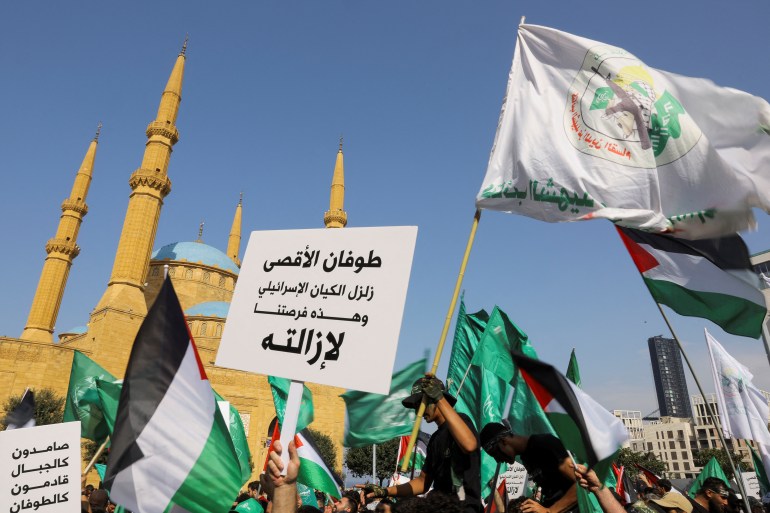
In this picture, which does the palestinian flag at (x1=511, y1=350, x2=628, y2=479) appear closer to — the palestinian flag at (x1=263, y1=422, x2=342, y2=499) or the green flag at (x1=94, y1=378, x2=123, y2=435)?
the palestinian flag at (x1=263, y1=422, x2=342, y2=499)

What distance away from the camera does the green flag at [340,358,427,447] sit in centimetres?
605

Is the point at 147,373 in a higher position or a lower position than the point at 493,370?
lower

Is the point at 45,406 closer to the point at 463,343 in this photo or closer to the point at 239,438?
the point at 239,438

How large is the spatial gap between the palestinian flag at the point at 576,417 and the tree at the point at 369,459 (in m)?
36.1

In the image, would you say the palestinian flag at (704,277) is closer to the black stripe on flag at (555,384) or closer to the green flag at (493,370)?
the black stripe on flag at (555,384)

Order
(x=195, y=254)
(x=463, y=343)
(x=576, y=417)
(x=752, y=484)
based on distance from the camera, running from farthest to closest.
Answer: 1. (x=195, y=254)
2. (x=752, y=484)
3. (x=463, y=343)
4. (x=576, y=417)

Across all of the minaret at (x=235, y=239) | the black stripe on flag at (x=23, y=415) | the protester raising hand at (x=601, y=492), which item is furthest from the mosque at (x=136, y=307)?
the protester raising hand at (x=601, y=492)

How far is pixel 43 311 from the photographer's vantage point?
3481cm

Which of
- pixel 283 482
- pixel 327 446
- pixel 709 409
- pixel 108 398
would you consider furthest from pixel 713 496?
pixel 327 446

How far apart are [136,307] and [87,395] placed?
26.3 metres

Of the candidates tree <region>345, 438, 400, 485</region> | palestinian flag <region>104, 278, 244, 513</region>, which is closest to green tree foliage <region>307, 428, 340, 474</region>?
tree <region>345, 438, 400, 485</region>

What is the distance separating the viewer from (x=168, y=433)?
2619mm

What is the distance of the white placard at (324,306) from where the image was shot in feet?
8.02

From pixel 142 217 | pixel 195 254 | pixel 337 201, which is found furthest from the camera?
pixel 195 254
